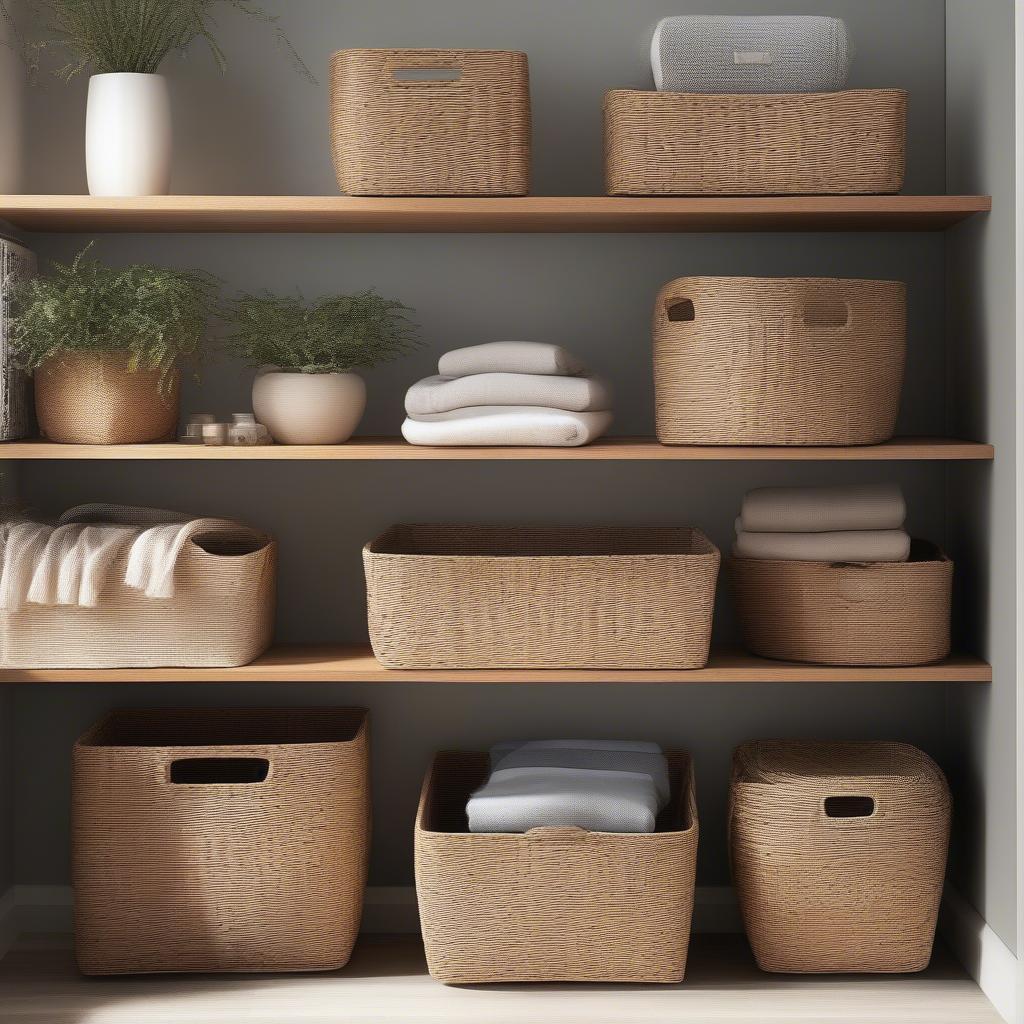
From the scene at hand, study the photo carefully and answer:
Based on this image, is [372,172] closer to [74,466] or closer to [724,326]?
[724,326]

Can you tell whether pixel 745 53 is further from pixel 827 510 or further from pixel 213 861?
pixel 213 861

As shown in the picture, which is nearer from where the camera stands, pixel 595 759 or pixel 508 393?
pixel 508 393

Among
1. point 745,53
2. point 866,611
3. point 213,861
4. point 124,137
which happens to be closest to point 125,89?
point 124,137

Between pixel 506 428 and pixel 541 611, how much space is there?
333 millimetres

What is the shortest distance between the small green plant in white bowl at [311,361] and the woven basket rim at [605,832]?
0.68 meters

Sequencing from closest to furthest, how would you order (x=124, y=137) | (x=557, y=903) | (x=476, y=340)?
(x=557, y=903)
(x=124, y=137)
(x=476, y=340)

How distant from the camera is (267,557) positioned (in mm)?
2395

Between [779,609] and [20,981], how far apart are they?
5.16 ft

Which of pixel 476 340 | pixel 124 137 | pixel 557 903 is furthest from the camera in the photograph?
pixel 476 340

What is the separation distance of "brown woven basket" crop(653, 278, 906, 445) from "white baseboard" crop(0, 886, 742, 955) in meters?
1.00

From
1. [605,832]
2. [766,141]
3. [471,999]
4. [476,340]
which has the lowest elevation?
[471,999]

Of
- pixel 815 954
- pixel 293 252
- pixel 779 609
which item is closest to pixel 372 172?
pixel 293 252

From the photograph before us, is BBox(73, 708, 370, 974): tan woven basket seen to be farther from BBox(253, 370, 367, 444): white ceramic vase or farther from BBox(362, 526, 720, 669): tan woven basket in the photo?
BBox(253, 370, 367, 444): white ceramic vase

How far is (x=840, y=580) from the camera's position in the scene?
2.31m
